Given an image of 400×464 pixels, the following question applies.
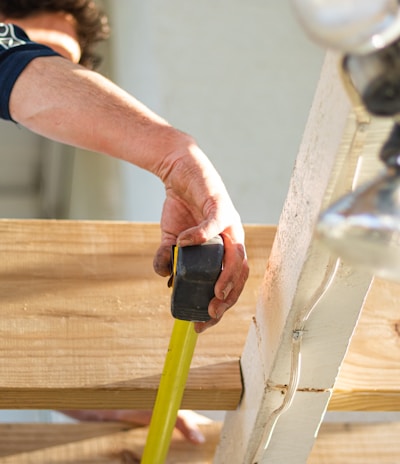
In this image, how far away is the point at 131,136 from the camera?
1.01 metres

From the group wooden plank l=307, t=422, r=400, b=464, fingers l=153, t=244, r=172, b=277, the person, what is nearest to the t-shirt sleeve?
the person

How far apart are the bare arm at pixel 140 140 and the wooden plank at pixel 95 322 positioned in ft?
0.28

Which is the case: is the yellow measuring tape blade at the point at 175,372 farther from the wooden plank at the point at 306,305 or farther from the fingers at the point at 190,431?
the fingers at the point at 190,431

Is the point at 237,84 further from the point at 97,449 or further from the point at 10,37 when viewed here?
the point at 97,449

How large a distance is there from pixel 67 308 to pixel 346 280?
34 centimetres

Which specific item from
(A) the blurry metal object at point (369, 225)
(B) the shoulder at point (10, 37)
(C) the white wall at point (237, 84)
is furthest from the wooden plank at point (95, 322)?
(C) the white wall at point (237, 84)

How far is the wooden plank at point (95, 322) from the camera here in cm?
92

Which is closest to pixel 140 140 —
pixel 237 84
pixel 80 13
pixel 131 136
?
pixel 131 136

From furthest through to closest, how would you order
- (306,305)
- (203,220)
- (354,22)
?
→ (203,220)
(306,305)
(354,22)

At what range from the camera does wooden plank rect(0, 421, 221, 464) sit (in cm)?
107

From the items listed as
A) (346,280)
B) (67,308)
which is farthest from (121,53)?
(346,280)

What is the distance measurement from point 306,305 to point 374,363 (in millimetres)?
198

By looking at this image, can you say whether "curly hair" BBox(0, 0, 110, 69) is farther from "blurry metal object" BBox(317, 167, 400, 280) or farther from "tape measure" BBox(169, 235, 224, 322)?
"blurry metal object" BBox(317, 167, 400, 280)

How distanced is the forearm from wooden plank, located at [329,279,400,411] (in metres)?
0.28
